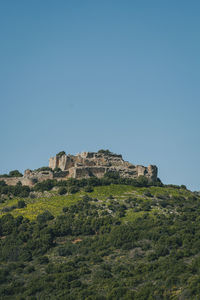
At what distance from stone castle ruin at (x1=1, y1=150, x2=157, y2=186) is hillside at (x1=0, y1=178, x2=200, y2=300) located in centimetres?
262

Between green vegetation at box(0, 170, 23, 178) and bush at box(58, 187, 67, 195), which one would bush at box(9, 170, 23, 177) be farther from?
bush at box(58, 187, 67, 195)

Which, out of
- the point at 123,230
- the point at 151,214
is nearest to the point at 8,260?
the point at 123,230

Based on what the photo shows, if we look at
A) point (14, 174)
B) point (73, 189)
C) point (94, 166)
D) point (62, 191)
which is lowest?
point (62, 191)

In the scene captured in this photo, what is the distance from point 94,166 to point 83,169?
3205 mm

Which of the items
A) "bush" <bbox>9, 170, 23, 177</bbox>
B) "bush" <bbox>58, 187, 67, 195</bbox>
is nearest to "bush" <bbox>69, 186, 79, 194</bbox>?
"bush" <bbox>58, 187, 67, 195</bbox>

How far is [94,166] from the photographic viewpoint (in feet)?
311

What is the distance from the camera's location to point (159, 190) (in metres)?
90.6

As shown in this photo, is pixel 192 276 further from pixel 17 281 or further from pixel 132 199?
pixel 132 199

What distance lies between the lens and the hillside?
58281 millimetres

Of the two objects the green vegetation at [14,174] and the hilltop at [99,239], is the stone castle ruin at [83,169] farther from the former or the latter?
A: the green vegetation at [14,174]

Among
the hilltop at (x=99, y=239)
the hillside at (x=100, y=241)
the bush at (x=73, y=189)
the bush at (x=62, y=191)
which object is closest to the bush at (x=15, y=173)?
the hilltop at (x=99, y=239)

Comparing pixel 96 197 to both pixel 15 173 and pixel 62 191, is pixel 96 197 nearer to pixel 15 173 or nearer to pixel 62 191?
pixel 62 191

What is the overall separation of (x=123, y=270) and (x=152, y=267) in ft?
8.97

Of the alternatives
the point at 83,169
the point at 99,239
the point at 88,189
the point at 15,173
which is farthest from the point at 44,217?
the point at 15,173
